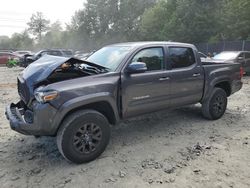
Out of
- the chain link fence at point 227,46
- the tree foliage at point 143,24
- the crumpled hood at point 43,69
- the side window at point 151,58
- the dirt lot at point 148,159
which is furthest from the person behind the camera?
the tree foliage at point 143,24

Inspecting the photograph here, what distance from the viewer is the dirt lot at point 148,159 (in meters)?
3.74

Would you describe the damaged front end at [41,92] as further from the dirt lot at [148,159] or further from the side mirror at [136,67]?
the dirt lot at [148,159]

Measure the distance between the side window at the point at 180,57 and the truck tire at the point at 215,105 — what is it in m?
0.99

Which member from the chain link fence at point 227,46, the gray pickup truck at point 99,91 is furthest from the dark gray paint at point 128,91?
the chain link fence at point 227,46

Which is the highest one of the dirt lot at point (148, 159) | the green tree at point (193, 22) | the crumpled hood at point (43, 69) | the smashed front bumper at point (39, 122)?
the green tree at point (193, 22)

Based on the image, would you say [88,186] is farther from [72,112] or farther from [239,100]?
[239,100]

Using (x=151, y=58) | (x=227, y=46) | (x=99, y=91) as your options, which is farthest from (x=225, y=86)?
(x=227, y=46)

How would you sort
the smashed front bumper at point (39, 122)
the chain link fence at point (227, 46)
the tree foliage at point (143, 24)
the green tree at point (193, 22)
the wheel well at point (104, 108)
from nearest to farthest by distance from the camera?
1. the smashed front bumper at point (39, 122)
2. the wheel well at point (104, 108)
3. the chain link fence at point (227, 46)
4. the tree foliage at point (143, 24)
5. the green tree at point (193, 22)

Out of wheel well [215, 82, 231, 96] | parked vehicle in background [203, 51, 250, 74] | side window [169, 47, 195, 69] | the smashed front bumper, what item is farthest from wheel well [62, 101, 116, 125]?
parked vehicle in background [203, 51, 250, 74]

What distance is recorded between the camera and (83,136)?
4.16 metres

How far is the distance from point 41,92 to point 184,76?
2866 millimetres

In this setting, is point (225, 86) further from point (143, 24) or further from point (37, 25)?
point (37, 25)

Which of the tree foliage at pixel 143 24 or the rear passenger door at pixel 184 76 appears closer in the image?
the rear passenger door at pixel 184 76

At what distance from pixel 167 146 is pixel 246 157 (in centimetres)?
127
